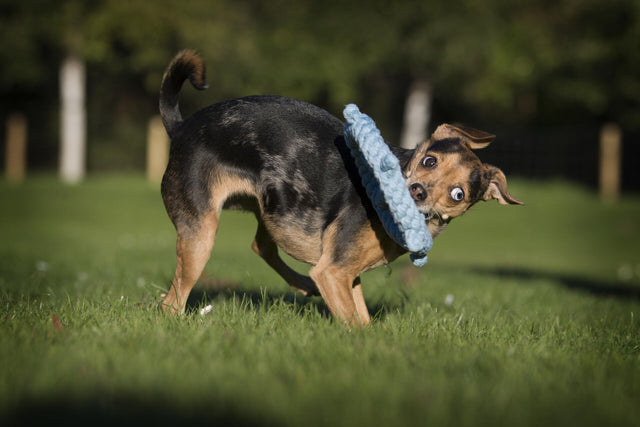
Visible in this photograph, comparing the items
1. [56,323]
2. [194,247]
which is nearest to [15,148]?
[194,247]

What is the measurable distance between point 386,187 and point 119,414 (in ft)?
6.75

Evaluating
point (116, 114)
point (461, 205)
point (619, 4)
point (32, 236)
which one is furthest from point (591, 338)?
point (116, 114)

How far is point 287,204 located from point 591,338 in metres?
2.39

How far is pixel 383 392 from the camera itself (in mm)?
2787

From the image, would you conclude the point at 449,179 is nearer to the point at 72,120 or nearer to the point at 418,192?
the point at 418,192

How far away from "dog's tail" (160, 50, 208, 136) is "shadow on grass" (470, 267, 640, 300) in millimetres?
5959

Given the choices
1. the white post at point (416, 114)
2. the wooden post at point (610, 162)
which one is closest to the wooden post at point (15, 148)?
the white post at point (416, 114)

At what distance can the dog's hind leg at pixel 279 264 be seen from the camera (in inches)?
200

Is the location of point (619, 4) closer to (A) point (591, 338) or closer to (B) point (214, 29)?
(B) point (214, 29)

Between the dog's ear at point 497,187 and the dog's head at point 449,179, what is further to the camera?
the dog's ear at point 497,187

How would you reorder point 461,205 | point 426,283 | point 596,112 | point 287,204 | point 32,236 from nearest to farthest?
point 461,205 < point 287,204 < point 426,283 < point 32,236 < point 596,112

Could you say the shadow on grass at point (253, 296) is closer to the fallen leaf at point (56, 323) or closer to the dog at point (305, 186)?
the dog at point (305, 186)

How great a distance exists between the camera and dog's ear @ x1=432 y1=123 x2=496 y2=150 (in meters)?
4.30

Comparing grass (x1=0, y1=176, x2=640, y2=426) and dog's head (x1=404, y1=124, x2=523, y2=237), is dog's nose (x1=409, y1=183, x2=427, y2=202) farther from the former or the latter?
grass (x1=0, y1=176, x2=640, y2=426)
